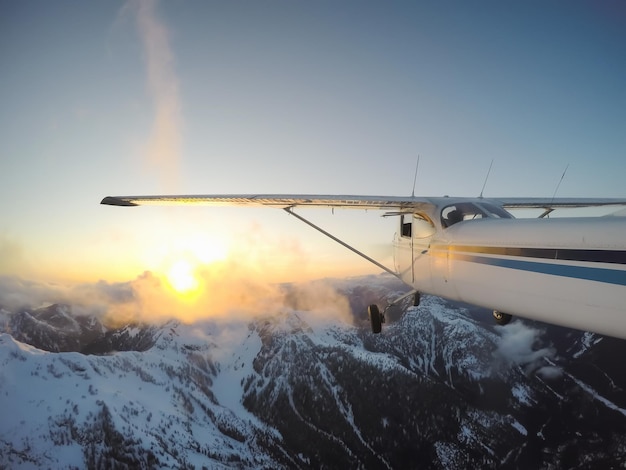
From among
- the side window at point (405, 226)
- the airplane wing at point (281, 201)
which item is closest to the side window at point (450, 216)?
the airplane wing at point (281, 201)

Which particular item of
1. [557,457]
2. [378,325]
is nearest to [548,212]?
[378,325]

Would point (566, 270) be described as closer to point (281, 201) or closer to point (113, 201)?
point (281, 201)

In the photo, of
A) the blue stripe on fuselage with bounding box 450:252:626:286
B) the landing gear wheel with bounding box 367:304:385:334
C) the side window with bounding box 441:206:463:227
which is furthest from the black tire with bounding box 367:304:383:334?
the blue stripe on fuselage with bounding box 450:252:626:286

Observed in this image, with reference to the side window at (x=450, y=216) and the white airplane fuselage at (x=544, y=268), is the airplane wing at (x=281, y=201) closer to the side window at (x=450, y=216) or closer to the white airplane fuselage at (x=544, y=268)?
the side window at (x=450, y=216)

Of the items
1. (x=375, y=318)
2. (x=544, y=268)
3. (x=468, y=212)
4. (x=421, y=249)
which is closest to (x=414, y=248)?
(x=421, y=249)

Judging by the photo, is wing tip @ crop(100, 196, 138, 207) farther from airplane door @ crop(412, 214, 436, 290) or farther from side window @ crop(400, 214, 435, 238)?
airplane door @ crop(412, 214, 436, 290)

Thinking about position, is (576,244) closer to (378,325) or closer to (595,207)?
(378,325)
